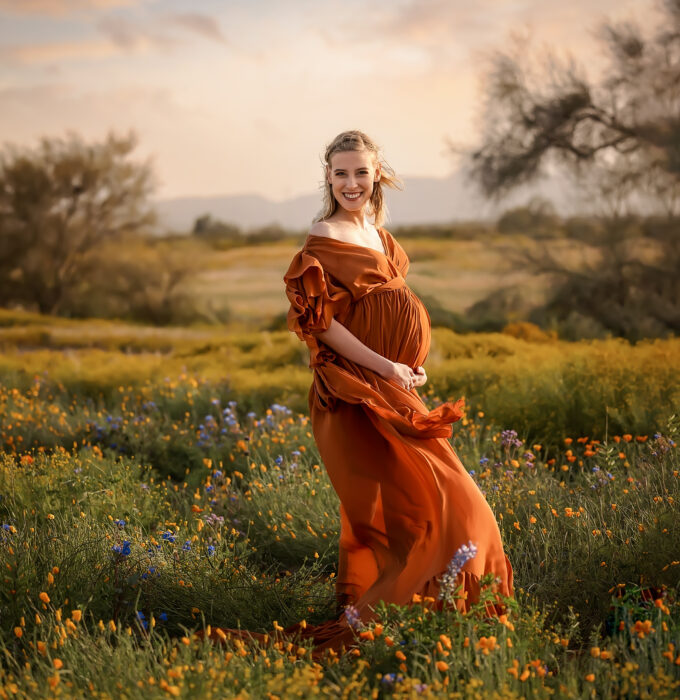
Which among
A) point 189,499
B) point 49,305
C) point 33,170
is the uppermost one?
point 33,170

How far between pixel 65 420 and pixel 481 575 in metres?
4.26

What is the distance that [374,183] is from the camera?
342 centimetres

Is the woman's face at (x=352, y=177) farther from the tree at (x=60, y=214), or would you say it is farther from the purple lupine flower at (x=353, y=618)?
the tree at (x=60, y=214)

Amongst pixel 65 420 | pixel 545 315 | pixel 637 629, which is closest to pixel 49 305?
pixel 65 420

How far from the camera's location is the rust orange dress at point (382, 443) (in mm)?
3080

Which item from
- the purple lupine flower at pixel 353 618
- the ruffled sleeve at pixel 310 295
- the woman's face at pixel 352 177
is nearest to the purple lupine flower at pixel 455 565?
the purple lupine flower at pixel 353 618

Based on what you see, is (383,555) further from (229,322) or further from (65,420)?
(229,322)

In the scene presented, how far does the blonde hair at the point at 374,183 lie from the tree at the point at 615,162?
23.6 ft

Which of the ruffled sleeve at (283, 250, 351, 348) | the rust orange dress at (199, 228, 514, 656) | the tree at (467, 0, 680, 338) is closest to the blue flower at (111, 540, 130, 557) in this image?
the rust orange dress at (199, 228, 514, 656)

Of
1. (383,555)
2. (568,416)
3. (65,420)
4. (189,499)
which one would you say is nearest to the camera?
(383,555)

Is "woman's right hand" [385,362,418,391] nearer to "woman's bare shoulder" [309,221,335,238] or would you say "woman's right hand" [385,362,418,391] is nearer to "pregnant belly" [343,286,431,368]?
"pregnant belly" [343,286,431,368]

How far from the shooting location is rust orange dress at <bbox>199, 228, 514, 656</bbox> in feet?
10.1

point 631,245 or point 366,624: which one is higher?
point 631,245

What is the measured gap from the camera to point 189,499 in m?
4.91
